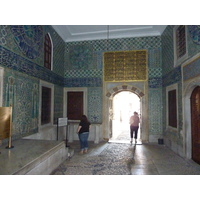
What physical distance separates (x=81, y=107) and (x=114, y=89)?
5.68 feet

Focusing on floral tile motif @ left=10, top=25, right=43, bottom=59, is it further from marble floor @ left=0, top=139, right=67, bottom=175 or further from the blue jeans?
the blue jeans

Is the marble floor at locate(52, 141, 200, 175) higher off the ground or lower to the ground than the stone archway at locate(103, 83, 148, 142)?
lower

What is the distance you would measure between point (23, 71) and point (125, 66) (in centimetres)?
422

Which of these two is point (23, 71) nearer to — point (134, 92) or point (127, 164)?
point (127, 164)

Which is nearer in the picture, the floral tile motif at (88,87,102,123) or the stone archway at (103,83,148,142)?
the stone archway at (103,83,148,142)

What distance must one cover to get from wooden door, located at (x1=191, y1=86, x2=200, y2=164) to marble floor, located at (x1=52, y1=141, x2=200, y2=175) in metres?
0.26

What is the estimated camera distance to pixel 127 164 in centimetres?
374

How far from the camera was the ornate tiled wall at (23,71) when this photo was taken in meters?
3.54

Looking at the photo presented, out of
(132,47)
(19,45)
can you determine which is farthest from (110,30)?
(19,45)

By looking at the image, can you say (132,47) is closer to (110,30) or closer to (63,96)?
(110,30)

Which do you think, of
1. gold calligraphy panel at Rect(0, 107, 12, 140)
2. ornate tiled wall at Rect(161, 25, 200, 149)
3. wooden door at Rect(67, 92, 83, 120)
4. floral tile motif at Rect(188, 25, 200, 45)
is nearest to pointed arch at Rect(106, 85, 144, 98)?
ornate tiled wall at Rect(161, 25, 200, 149)

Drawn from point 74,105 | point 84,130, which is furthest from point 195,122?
point 74,105

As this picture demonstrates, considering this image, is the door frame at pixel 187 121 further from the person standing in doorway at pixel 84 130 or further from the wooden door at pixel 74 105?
the wooden door at pixel 74 105

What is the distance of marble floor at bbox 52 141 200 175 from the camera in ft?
10.8
